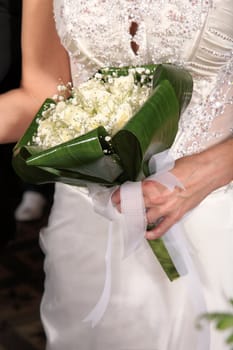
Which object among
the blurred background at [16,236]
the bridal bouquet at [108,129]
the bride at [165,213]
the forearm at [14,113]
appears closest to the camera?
the bridal bouquet at [108,129]

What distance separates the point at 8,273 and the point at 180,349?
179 cm

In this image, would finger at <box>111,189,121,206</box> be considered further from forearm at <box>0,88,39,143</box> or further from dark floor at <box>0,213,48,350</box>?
dark floor at <box>0,213,48,350</box>

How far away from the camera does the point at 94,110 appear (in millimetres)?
1098

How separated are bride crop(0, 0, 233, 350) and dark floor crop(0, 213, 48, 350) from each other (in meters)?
1.07

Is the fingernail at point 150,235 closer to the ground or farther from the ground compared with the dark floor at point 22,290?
farther from the ground

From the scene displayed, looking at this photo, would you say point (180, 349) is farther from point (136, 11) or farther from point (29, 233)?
point (29, 233)

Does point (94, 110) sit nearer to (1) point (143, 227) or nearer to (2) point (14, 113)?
(1) point (143, 227)

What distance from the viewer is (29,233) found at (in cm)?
334

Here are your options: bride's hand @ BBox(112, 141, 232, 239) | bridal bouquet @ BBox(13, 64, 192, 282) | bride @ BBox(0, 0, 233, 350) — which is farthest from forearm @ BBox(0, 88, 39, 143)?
bride's hand @ BBox(112, 141, 232, 239)

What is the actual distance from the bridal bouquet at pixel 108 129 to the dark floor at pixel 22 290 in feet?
4.89

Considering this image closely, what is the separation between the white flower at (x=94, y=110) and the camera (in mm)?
1079

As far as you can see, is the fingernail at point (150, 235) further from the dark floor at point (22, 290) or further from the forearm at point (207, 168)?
the dark floor at point (22, 290)

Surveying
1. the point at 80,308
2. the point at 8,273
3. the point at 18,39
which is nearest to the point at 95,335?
the point at 80,308

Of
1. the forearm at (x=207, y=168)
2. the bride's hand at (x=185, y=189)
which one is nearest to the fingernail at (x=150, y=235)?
the bride's hand at (x=185, y=189)
